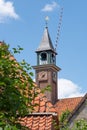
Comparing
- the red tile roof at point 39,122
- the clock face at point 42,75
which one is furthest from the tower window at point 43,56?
the red tile roof at point 39,122

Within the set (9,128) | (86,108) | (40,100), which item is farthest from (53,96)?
(9,128)

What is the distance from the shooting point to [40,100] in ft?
26.9

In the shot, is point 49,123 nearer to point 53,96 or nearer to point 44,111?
point 44,111

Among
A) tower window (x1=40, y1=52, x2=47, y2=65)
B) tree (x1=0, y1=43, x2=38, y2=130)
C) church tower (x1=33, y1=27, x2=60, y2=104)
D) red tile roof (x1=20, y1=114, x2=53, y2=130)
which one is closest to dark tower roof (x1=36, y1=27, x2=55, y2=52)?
church tower (x1=33, y1=27, x2=60, y2=104)

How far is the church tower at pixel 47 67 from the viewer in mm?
68375

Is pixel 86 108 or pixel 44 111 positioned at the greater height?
pixel 86 108

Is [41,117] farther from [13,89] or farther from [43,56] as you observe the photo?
[43,56]

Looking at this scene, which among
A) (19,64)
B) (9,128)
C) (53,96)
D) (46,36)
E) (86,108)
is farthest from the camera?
(46,36)

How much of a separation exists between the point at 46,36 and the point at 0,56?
7052 cm

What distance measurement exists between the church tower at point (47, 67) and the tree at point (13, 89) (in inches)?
2431

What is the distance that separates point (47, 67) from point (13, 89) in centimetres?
6562

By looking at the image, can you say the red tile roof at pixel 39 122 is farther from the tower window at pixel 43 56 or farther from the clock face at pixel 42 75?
the tower window at pixel 43 56

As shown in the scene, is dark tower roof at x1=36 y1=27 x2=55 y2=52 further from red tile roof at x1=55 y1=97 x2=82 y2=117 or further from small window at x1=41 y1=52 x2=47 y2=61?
red tile roof at x1=55 y1=97 x2=82 y2=117

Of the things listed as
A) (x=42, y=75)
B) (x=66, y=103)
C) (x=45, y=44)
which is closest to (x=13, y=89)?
(x=66, y=103)
